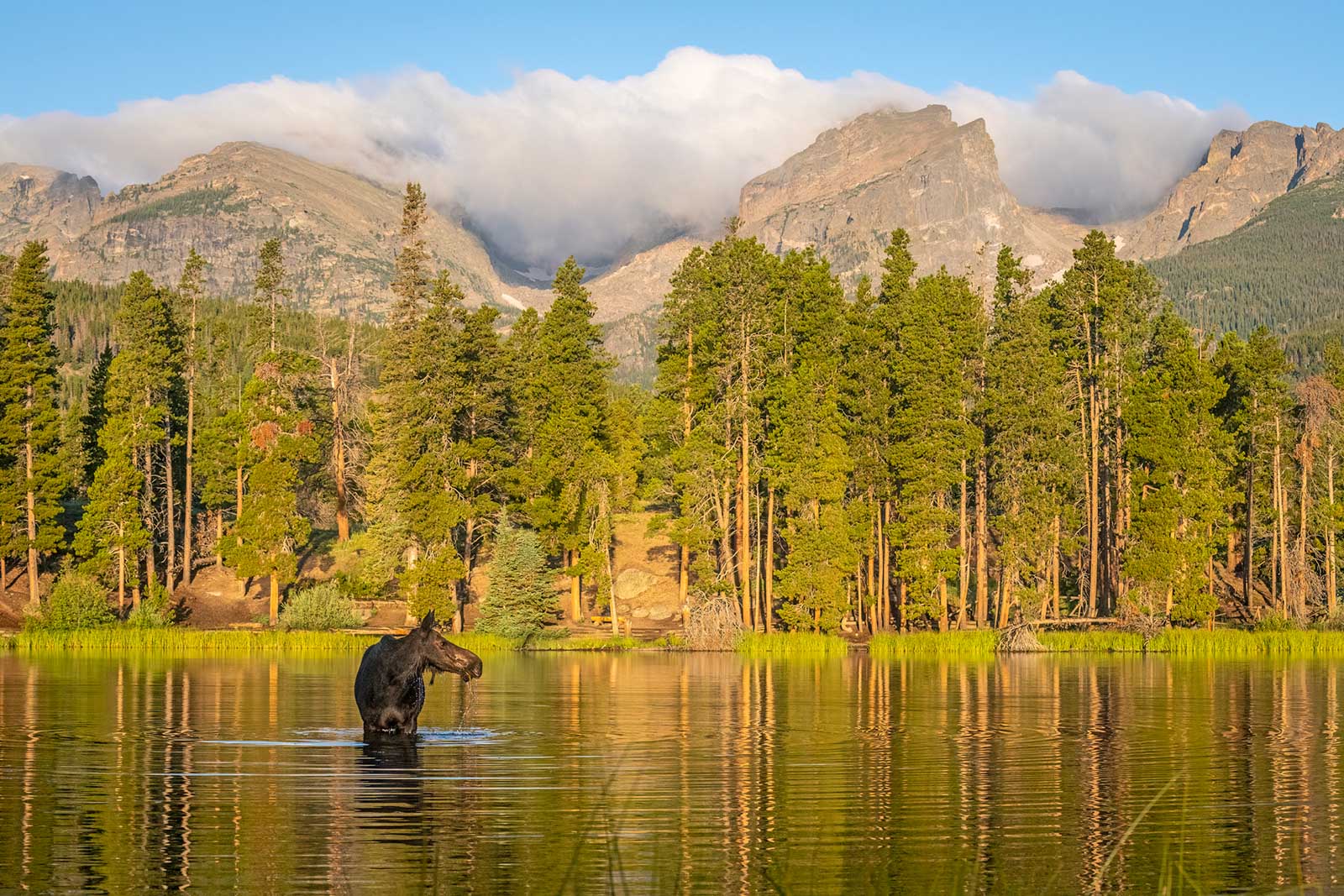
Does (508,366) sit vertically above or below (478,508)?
above

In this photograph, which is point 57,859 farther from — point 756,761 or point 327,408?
point 327,408

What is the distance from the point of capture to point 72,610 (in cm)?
7969

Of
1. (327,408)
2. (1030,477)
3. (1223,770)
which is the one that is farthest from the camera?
(327,408)

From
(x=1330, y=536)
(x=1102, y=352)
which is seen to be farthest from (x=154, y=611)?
(x=1330, y=536)

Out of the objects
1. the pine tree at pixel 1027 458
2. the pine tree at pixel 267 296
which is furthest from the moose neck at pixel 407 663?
the pine tree at pixel 267 296

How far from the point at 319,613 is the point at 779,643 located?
25241mm

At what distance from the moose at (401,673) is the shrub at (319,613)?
177 feet

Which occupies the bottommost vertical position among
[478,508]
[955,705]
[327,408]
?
[955,705]

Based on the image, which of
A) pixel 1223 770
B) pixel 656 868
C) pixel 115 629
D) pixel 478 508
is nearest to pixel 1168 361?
pixel 478 508

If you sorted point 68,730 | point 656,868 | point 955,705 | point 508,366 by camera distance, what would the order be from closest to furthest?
point 656,868
point 68,730
point 955,705
point 508,366

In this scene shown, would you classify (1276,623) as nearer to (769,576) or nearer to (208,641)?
(769,576)

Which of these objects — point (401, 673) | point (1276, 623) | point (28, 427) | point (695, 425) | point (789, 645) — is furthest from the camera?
point (695, 425)

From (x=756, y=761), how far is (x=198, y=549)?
79.9m

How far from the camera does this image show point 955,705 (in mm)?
42531
